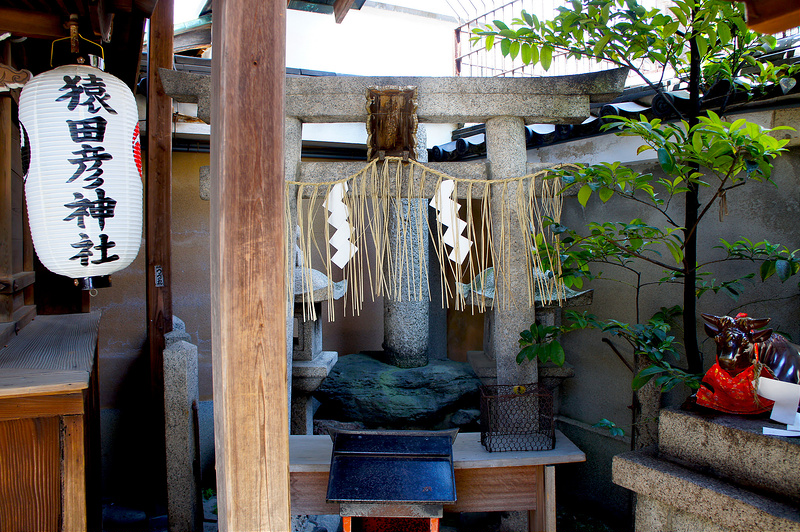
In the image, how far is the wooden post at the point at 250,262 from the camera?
1799 mm

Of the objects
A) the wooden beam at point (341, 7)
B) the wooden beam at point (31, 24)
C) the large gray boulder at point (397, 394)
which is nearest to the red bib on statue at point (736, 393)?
the large gray boulder at point (397, 394)

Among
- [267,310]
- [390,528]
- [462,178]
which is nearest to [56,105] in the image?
[267,310]

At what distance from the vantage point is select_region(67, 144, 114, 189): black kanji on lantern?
9.04 feet

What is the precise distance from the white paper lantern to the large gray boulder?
10.2 feet

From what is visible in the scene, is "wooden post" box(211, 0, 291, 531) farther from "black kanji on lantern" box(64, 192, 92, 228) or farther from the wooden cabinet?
"black kanji on lantern" box(64, 192, 92, 228)

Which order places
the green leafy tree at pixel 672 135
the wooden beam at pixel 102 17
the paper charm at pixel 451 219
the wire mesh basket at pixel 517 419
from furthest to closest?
the paper charm at pixel 451 219 < the wire mesh basket at pixel 517 419 < the wooden beam at pixel 102 17 < the green leafy tree at pixel 672 135

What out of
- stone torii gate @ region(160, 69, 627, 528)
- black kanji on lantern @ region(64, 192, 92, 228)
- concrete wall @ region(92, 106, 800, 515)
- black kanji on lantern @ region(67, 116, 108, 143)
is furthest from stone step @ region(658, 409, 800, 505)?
black kanji on lantern @ region(67, 116, 108, 143)

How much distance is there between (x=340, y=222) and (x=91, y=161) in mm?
1605

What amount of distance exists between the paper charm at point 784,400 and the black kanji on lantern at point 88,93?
12.1ft

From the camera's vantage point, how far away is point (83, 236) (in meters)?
2.78

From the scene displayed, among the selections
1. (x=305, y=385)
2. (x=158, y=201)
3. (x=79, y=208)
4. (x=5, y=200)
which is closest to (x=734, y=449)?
(x=305, y=385)

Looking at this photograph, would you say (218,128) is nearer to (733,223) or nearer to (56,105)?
(56,105)

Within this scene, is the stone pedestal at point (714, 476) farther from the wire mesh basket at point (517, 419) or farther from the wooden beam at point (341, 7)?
the wooden beam at point (341, 7)

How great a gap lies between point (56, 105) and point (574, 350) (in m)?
5.49
